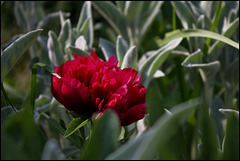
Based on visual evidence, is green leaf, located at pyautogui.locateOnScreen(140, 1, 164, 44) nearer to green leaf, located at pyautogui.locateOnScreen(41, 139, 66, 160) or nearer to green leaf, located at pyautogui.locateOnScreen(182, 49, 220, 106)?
green leaf, located at pyautogui.locateOnScreen(182, 49, 220, 106)

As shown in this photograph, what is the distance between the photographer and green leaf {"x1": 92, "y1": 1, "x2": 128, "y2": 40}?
0.89 meters

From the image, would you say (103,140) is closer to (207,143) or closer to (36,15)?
(207,143)

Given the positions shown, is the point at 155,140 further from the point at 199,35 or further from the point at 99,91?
the point at 199,35

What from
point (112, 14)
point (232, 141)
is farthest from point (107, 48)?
point (232, 141)

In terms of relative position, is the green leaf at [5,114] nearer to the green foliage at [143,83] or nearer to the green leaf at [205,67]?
the green foliage at [143,83]

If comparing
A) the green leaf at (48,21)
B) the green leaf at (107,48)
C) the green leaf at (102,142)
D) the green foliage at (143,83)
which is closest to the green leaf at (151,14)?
the green foliage at (143,83)

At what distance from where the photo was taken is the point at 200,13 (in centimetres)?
88

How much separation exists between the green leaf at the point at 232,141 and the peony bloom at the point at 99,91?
0.12m

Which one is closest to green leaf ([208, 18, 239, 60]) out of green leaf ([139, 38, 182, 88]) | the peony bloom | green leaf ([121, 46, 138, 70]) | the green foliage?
the green foliage

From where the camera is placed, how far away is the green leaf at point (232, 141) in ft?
1.22

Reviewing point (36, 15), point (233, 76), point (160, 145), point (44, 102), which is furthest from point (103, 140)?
point (36, 15)

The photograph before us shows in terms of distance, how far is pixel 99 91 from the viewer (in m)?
0.46

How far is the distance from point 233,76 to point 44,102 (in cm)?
46

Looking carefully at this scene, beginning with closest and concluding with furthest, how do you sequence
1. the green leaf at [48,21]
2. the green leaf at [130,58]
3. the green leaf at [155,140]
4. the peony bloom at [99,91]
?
the green leaf at [155,140]
the peony bloom at [99,91]
the green leaf at [130,58]
the green leaf at [48,21]
